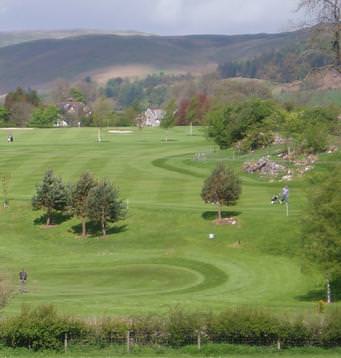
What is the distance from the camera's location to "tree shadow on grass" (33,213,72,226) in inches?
2751

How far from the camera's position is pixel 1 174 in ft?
300

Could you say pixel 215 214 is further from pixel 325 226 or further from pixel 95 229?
pixel 325 226

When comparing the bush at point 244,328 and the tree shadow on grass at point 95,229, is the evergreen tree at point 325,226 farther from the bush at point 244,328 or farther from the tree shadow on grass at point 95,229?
the tree shadow on grass at point 95,229

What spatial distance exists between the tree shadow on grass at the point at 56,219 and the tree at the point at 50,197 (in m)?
0.44

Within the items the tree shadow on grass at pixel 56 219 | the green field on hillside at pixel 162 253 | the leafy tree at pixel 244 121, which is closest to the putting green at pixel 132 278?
the green field on hillside at pixel 162 253

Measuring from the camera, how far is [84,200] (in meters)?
66.9

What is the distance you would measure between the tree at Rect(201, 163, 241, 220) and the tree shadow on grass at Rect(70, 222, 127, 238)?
647 centimetres

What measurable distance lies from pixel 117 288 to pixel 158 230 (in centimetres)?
1437

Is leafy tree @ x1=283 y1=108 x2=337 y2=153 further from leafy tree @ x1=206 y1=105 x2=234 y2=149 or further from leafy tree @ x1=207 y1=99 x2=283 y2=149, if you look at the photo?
leafy tree @ x1=206 y1=105 x2=234 y2=149

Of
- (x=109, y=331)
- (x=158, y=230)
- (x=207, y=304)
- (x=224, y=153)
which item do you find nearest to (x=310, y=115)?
(x=224, y=153)

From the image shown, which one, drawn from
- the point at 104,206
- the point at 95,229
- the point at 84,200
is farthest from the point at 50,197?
the point at 104,206

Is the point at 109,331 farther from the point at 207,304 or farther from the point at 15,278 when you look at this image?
the point at 15,278

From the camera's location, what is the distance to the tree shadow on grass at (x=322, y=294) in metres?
46.3

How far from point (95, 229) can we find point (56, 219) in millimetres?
4633
